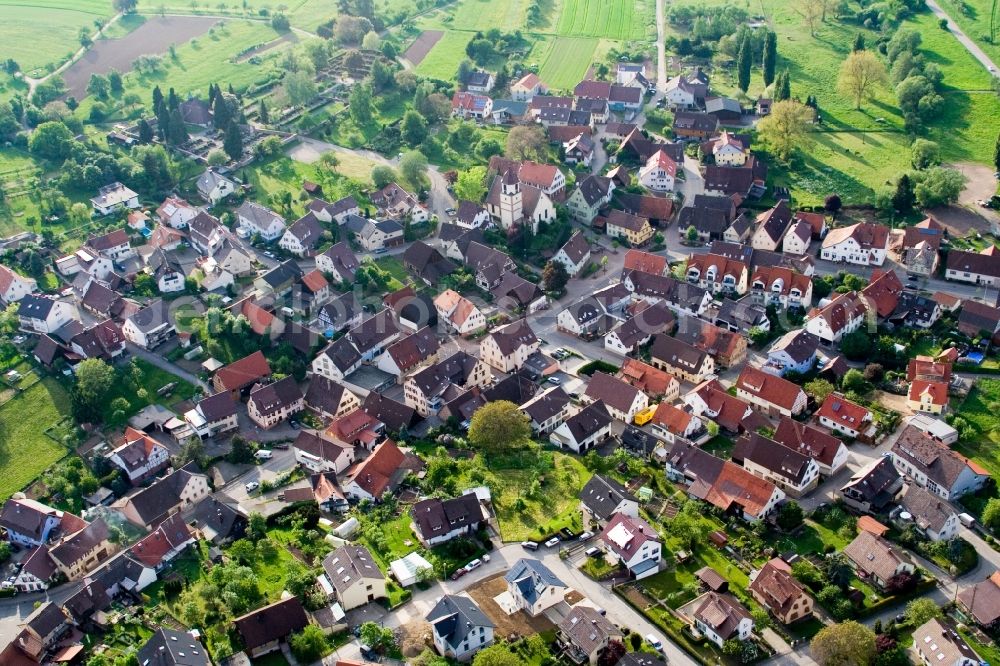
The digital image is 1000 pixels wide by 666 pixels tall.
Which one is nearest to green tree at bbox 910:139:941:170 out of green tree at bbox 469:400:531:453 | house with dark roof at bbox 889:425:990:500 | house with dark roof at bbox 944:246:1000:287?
house with dark roof at bbox 944:246:1000:287

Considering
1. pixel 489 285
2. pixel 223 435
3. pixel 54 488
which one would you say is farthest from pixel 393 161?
pixel 54 488

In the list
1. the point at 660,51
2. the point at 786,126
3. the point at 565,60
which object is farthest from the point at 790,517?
the point at 660,51

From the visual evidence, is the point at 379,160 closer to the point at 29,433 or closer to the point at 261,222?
the point at 261,222

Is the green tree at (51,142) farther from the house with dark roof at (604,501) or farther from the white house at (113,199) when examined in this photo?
the house with dark roof at (604,501)

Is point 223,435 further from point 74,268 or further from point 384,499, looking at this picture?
point 74,268

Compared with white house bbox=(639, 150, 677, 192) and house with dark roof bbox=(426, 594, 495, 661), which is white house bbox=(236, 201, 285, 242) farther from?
house with dark roof bbox=(426, 594, 495, 661)
